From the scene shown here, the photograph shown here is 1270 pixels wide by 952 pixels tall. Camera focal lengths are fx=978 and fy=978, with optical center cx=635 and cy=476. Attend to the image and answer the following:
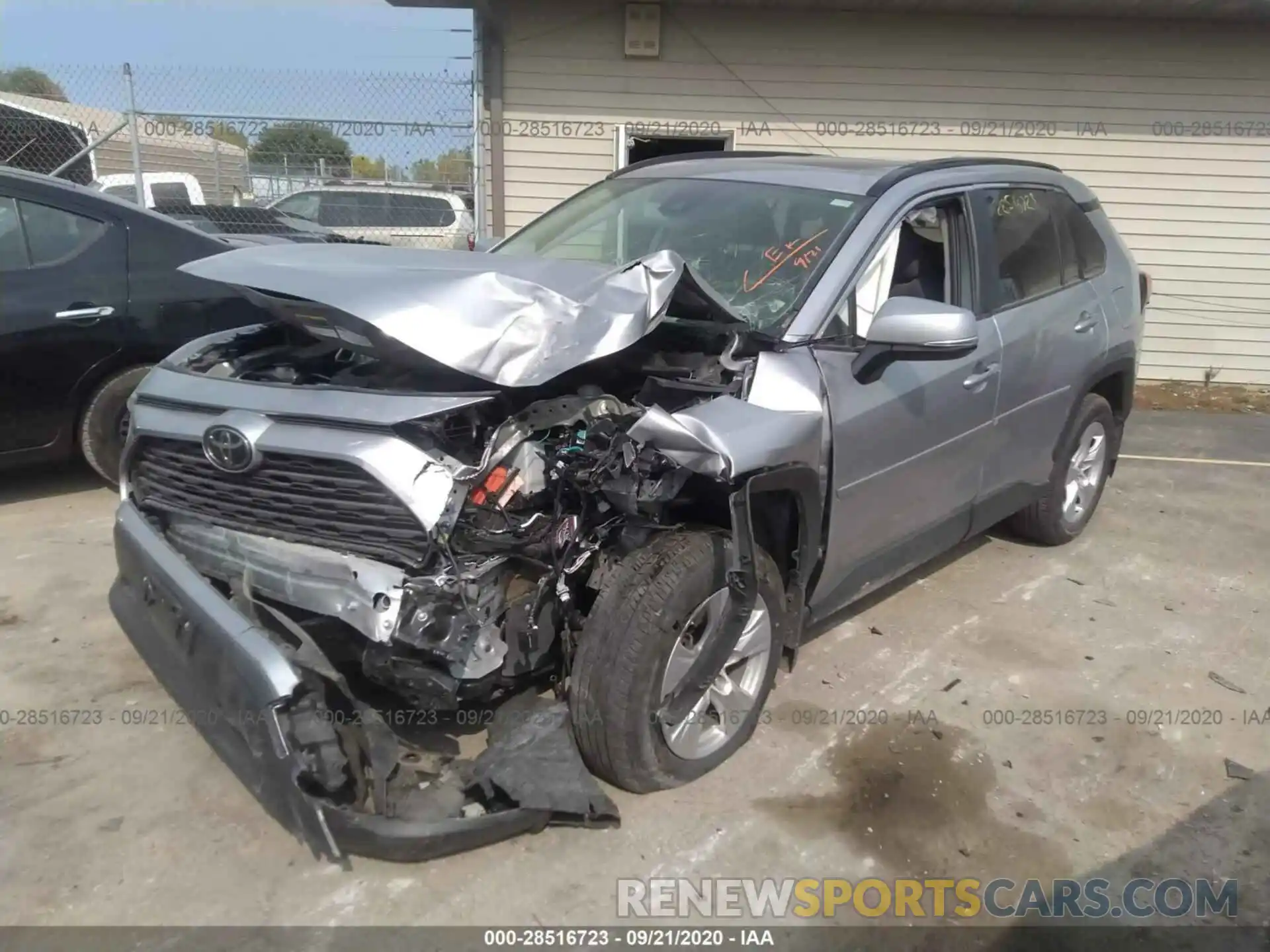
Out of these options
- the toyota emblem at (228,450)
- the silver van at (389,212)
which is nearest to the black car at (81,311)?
the toyota emblem at (228,450)

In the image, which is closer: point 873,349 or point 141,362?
point 873,349

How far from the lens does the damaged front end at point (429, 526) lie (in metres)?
2.54

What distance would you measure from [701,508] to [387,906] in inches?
57.2

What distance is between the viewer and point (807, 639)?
3.80 m

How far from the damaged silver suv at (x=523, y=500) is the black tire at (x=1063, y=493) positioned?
125 cm

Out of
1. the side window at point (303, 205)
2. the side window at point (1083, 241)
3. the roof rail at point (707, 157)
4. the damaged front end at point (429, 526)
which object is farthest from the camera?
the side window at point (303, 205)

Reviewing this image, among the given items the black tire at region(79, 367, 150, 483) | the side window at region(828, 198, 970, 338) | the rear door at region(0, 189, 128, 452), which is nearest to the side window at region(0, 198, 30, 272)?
the rear door at region(0, 189, 128, 452)

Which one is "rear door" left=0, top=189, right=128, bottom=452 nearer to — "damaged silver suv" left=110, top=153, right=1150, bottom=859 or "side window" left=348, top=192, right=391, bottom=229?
"damaged silver suv" left=110, top=153, right=1150, bottom=859

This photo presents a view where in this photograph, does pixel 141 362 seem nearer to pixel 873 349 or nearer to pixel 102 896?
pixel 102 896

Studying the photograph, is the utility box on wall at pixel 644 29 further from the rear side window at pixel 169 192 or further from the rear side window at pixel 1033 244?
the rear side window at pixel 1033 244

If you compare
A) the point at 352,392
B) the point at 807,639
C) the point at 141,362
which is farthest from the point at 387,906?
the point at 141,362

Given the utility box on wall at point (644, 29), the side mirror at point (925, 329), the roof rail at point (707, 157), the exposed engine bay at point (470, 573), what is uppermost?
the utility box on wall at point (644, 29)

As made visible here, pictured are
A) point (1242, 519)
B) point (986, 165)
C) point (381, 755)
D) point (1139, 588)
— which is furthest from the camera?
point (1242, 519)

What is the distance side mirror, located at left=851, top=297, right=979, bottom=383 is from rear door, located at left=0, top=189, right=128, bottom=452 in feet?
13.1
